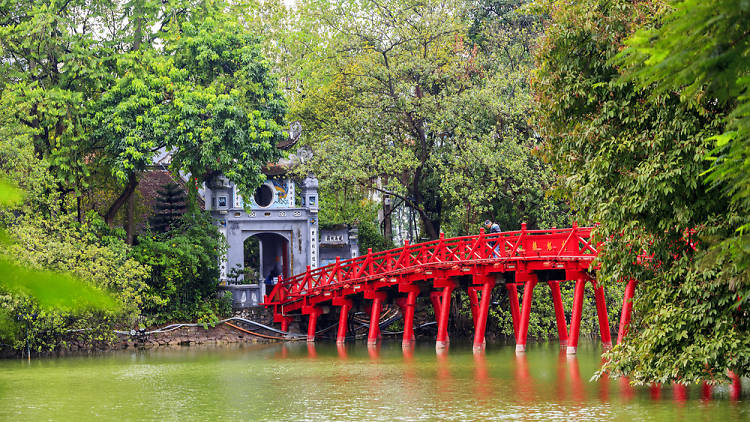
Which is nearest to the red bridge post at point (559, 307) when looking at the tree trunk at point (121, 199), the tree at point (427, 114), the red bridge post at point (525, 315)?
the red bridge post at point (525, 315)

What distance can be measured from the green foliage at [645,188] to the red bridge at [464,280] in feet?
18.3

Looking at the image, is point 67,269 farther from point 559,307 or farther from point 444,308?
point 559,307

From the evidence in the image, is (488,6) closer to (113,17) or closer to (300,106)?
(300,106)

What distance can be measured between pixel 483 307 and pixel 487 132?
32.1ft

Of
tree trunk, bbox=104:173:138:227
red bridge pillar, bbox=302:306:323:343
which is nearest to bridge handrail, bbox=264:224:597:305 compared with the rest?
red bridge pillar, bbox=302:306:323:343

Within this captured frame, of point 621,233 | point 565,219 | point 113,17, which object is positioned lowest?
point 621,233

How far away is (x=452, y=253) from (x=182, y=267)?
10.2 m

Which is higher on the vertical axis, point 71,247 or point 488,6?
point 488,6

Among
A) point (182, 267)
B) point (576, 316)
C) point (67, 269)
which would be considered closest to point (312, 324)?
point (182, 267)

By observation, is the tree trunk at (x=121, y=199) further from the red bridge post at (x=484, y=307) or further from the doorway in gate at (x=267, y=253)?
the red bridge post at (x=484, y=307)

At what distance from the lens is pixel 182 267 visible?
3262 cm

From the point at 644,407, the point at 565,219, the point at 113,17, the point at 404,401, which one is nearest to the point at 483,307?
the point at 565,219

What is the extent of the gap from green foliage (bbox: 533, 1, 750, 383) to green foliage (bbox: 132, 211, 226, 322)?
18.6 metres

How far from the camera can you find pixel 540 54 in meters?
16.3
